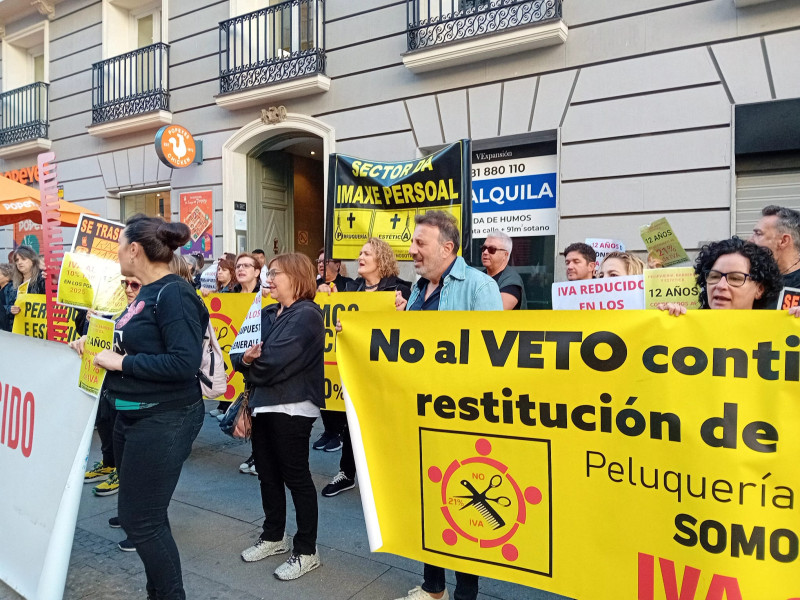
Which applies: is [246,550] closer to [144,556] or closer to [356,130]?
[144,556]

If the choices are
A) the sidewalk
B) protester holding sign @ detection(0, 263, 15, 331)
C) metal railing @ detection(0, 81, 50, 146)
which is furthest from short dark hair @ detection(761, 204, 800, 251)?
metal railing @ detection(0, 81, 50, 146)

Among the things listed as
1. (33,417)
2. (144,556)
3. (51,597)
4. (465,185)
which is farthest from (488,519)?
(465,185)

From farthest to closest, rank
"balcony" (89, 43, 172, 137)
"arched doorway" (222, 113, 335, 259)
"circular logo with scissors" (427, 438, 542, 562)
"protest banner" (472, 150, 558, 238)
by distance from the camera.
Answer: "balcony" (89, 43, 172, 137)
"arched doorway" (222, 113, 335, 259)
"protest banner" (472, 150, 558, 238)
"circular logo with scissors" (427, 438, 542, 562)

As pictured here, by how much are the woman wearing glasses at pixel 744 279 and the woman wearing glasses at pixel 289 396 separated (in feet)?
6.73

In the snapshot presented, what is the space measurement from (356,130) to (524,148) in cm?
278

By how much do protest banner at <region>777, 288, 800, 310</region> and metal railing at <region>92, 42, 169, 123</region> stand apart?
11.7 metres

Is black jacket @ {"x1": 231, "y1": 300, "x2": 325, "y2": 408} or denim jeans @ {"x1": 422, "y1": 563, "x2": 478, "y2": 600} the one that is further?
black jacket @ {"x1": 231, "y1": 300, "x2": 325, "y2": 408}

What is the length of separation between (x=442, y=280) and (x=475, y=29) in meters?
6.24

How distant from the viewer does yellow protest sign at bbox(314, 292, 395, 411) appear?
4559mm

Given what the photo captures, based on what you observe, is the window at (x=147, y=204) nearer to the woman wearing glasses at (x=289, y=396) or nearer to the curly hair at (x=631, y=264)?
the woman wearing glasses at (x=289, y=396)

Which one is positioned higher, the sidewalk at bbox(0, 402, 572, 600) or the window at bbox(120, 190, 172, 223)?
the window at bbox(120, 190, 172, 223)

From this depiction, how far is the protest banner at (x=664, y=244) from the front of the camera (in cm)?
469

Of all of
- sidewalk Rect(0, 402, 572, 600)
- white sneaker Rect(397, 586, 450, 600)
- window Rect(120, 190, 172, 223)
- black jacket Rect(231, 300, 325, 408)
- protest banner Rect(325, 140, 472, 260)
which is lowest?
sidewalk Rect(0, 402, 572, 600)

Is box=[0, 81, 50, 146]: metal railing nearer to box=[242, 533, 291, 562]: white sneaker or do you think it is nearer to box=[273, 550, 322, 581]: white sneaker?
box=[242, 533, 291, 562]: white sneaker
